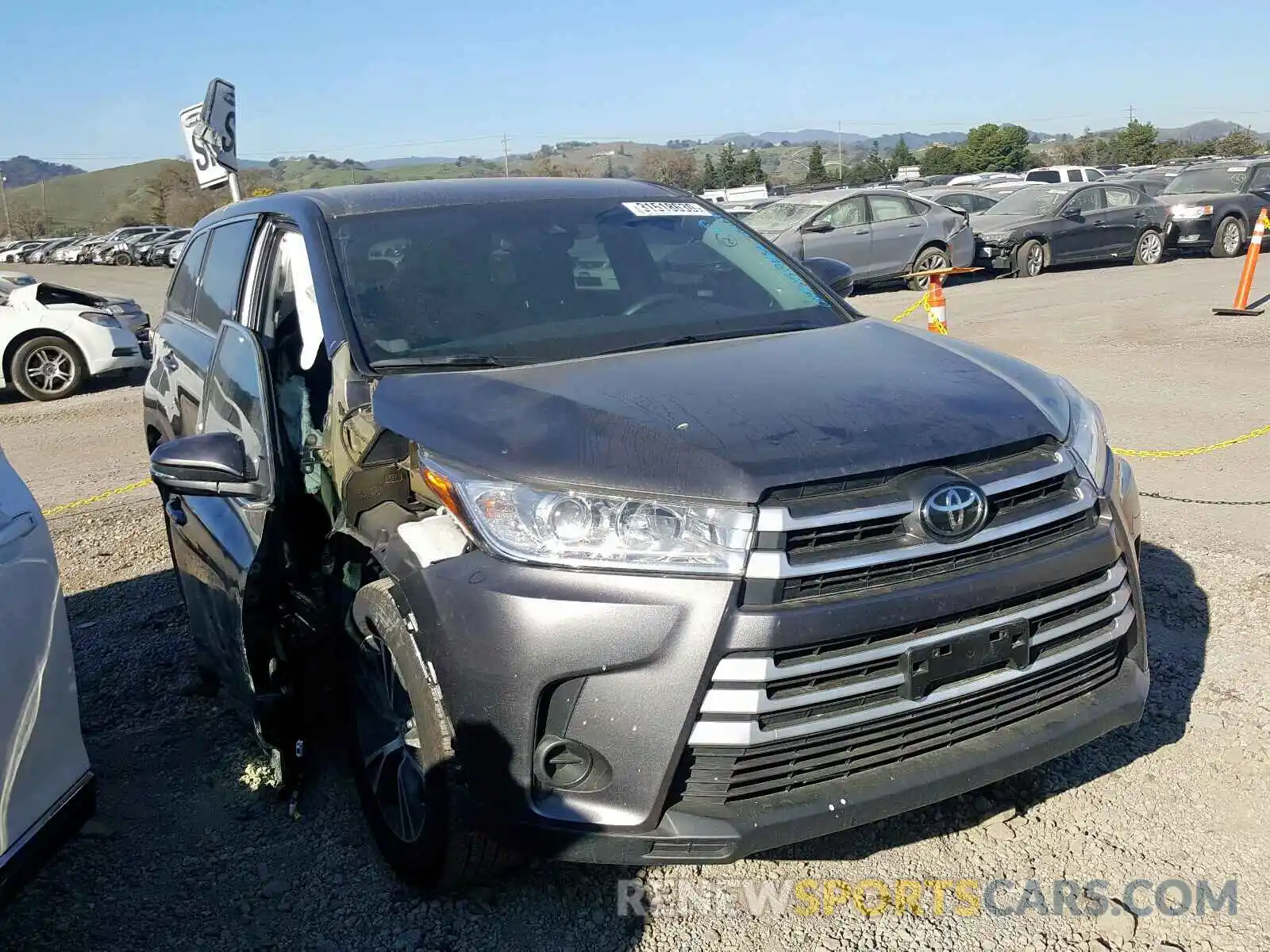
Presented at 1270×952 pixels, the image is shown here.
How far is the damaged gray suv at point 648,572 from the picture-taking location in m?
2.37

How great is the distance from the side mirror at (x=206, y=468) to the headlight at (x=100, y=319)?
10.8 m

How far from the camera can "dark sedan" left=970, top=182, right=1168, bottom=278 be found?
1802cm

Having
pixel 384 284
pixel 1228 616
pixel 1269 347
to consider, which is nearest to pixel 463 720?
pixel 384 284

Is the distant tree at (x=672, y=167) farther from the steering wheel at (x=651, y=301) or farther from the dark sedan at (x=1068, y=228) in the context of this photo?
the steering wheel at (x=651, y=301)

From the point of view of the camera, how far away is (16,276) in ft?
45.8

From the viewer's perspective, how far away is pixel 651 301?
3736 mm

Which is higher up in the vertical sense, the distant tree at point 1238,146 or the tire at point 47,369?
the tire at point 47,369

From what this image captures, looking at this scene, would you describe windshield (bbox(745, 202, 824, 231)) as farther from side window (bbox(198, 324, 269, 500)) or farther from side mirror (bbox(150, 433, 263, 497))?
side mirror (bbox(150, 433, 263, 497))

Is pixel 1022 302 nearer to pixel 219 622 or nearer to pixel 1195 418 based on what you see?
pixel 1195 418

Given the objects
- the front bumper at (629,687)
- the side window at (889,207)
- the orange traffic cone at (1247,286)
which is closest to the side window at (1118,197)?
the side window at (889,207)

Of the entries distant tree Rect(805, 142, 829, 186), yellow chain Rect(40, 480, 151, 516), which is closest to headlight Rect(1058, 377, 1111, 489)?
yellow chain Rect(40, 480, 151, 516)

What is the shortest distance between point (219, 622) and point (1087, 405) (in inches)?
107

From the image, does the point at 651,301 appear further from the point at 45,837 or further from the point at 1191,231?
the point at 1191,231

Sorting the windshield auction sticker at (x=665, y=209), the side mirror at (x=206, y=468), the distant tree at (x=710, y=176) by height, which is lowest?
the distant tree at (x=710, y=176)
